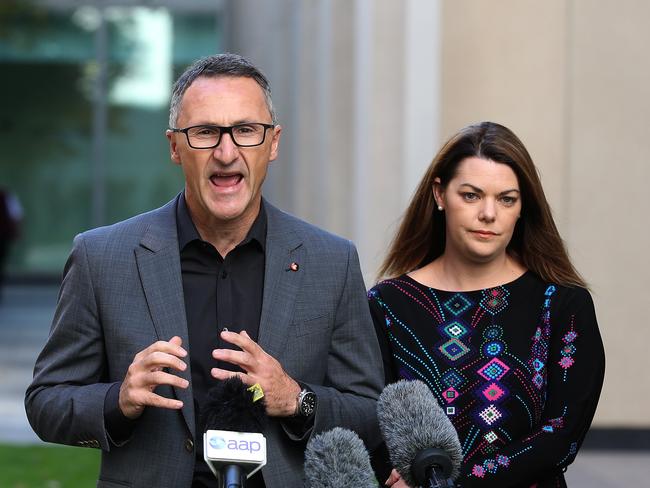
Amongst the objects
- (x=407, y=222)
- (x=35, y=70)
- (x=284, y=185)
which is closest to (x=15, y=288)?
(x=35, y=70)

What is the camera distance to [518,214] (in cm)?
434

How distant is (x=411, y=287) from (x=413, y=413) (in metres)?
1.14

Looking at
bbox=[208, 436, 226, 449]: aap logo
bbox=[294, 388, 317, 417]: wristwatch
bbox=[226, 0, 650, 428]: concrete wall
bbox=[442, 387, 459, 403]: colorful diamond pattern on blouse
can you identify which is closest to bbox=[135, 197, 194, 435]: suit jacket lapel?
bbox=[294, 388, 317, 417]: wristwatch

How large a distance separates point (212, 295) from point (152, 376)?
497mm

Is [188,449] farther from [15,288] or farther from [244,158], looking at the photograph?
[15,288]

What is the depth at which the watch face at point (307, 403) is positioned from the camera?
3586 mm

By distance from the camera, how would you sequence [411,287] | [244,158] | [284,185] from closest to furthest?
[244,158] < [411,287] < [284,185]

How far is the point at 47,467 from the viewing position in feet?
31.3

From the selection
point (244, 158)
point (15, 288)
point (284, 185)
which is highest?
point (244, 158)

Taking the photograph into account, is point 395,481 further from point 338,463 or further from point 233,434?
point 233,434

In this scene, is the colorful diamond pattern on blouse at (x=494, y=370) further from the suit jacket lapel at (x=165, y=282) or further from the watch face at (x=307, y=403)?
the suit jacket lapel at (x=165, y=282)

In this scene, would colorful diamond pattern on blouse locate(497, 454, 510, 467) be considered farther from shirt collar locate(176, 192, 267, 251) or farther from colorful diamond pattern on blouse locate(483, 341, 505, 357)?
shirt collar locate(176, 192, 267, 251)

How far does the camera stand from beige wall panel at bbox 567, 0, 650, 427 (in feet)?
31.0

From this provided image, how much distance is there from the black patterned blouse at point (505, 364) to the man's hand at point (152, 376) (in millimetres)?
1097
